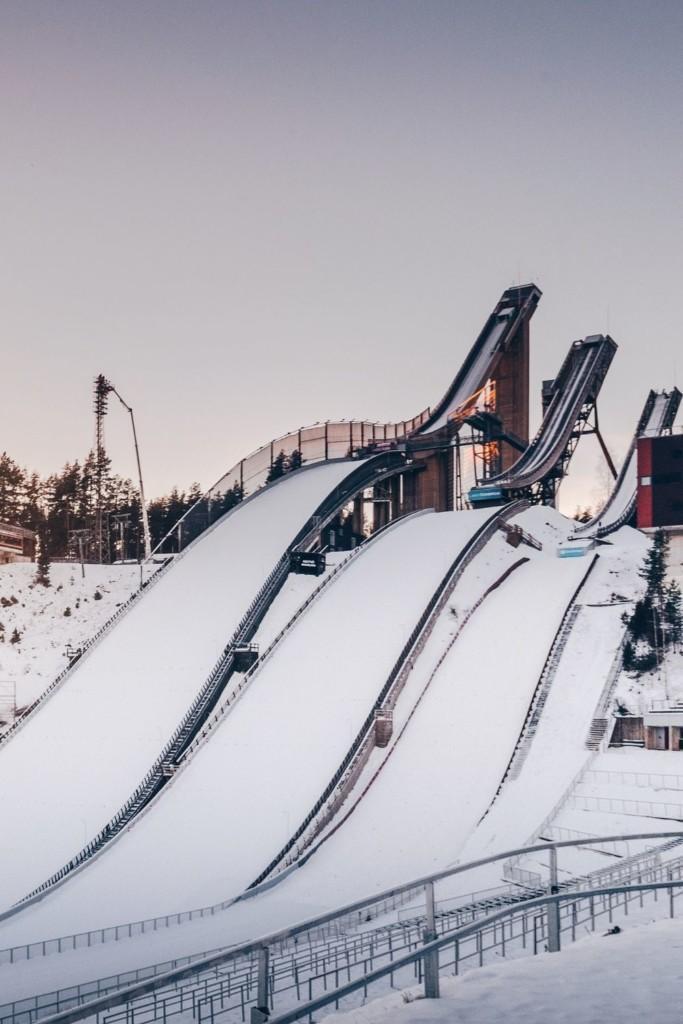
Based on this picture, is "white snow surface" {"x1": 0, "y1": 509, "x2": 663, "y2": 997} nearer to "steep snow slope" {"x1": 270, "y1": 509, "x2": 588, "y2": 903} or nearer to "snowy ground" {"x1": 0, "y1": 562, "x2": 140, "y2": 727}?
"steep snow slope" {"x1": 270, "y1": 509, "x2": 588, "y2": 903}

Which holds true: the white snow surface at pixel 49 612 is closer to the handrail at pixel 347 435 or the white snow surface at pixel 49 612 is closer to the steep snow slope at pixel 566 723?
the handrail at pixel 347 435

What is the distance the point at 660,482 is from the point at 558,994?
36.5m

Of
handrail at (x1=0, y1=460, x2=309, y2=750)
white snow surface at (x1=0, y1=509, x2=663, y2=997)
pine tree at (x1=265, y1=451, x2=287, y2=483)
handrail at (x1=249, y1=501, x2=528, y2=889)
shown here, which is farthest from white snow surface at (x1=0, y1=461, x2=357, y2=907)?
handrail at (x1=249, y1=501, x2=528, y2=889)

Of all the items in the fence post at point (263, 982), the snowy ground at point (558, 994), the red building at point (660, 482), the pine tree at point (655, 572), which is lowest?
the snowy ground at point (558, 994)

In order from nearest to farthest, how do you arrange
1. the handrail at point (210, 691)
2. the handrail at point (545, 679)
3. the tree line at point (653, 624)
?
the handrail at point (210, 691) < the handrail at point (545, 679) < the tree line at point (653, 624)

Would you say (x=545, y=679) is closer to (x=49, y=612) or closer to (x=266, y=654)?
(x=266, y=654)

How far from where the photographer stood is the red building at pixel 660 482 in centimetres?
Result: 4025

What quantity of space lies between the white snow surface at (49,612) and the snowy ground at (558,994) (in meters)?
29.9

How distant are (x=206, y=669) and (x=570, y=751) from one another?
466 inches

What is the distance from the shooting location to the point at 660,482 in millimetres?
40750

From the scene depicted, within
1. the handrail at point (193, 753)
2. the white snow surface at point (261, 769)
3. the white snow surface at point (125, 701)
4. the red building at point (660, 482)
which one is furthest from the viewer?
the red building at point (660, 482)

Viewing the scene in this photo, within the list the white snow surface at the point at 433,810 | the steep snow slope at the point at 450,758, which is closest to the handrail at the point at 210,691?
the white snow surface at the point at 433,810

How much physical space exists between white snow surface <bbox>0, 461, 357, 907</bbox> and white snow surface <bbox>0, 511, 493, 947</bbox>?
1771 mm

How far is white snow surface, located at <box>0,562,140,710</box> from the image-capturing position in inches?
1421
